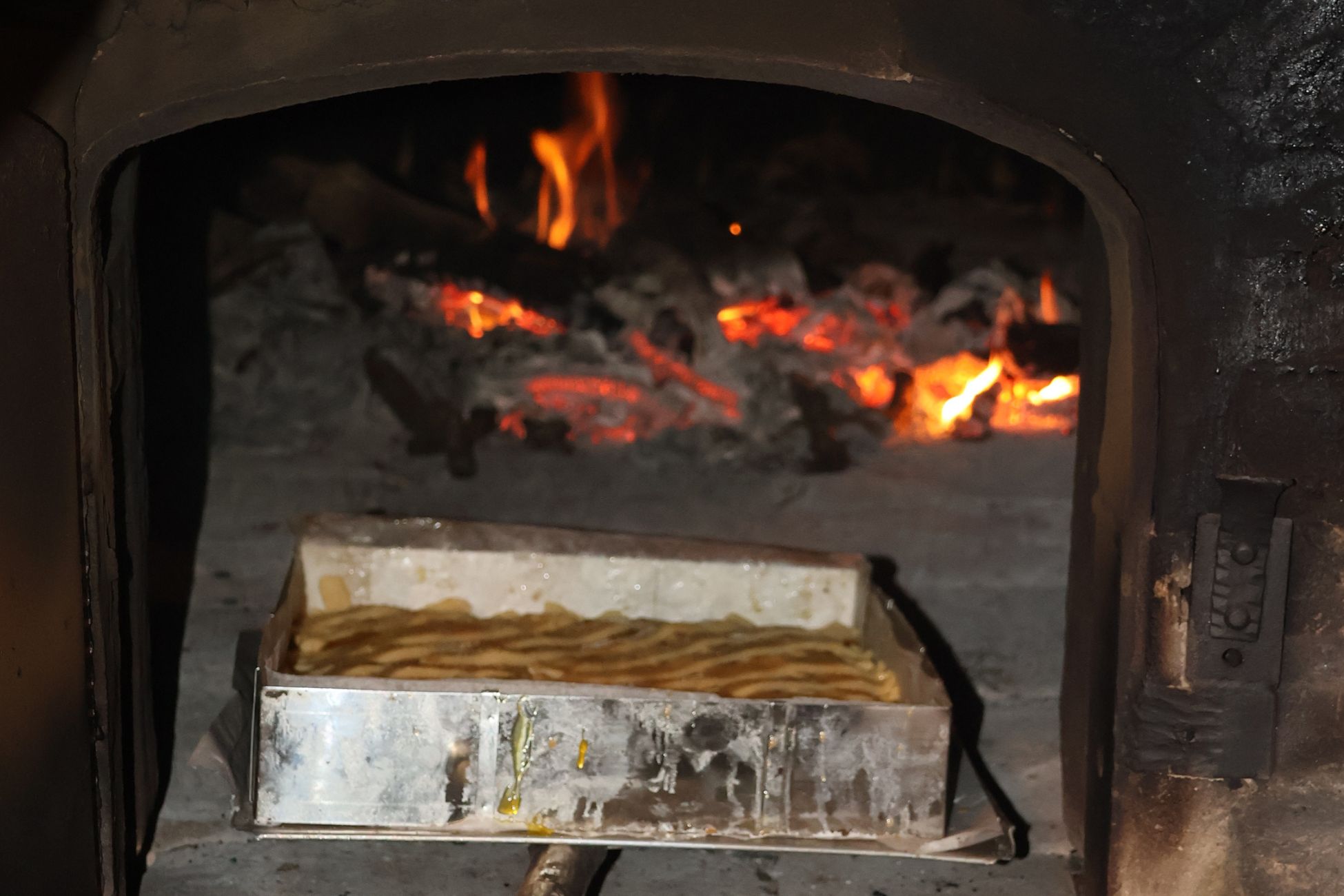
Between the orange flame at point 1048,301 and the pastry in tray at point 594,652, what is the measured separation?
1.11m

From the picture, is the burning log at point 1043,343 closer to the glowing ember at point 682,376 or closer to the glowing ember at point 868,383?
the glowing ember at point 868,383

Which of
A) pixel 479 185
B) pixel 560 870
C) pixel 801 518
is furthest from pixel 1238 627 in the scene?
pixel 479 185

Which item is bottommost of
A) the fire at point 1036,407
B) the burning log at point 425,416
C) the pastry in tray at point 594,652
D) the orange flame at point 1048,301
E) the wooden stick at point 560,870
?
the wooden stick at point 560,870

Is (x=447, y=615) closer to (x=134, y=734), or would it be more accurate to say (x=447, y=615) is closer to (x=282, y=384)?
(x=134, y=734)

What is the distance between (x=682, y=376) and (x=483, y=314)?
0.53 meters

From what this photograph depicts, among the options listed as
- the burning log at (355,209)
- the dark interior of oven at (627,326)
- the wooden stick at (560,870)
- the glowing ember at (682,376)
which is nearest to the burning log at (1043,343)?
the dark interior of oven at (627,326)

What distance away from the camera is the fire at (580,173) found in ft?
10.3

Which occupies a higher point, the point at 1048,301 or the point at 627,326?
the point at 1048,301

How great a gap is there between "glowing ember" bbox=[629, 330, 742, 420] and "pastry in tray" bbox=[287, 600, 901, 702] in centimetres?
76

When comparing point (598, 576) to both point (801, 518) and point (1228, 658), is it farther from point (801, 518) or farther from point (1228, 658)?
point (1228, 658)

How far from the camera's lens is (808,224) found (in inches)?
125

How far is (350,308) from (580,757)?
5.23 feet

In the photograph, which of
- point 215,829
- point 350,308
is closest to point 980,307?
point 350,308

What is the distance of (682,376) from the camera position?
3199 millimetres
